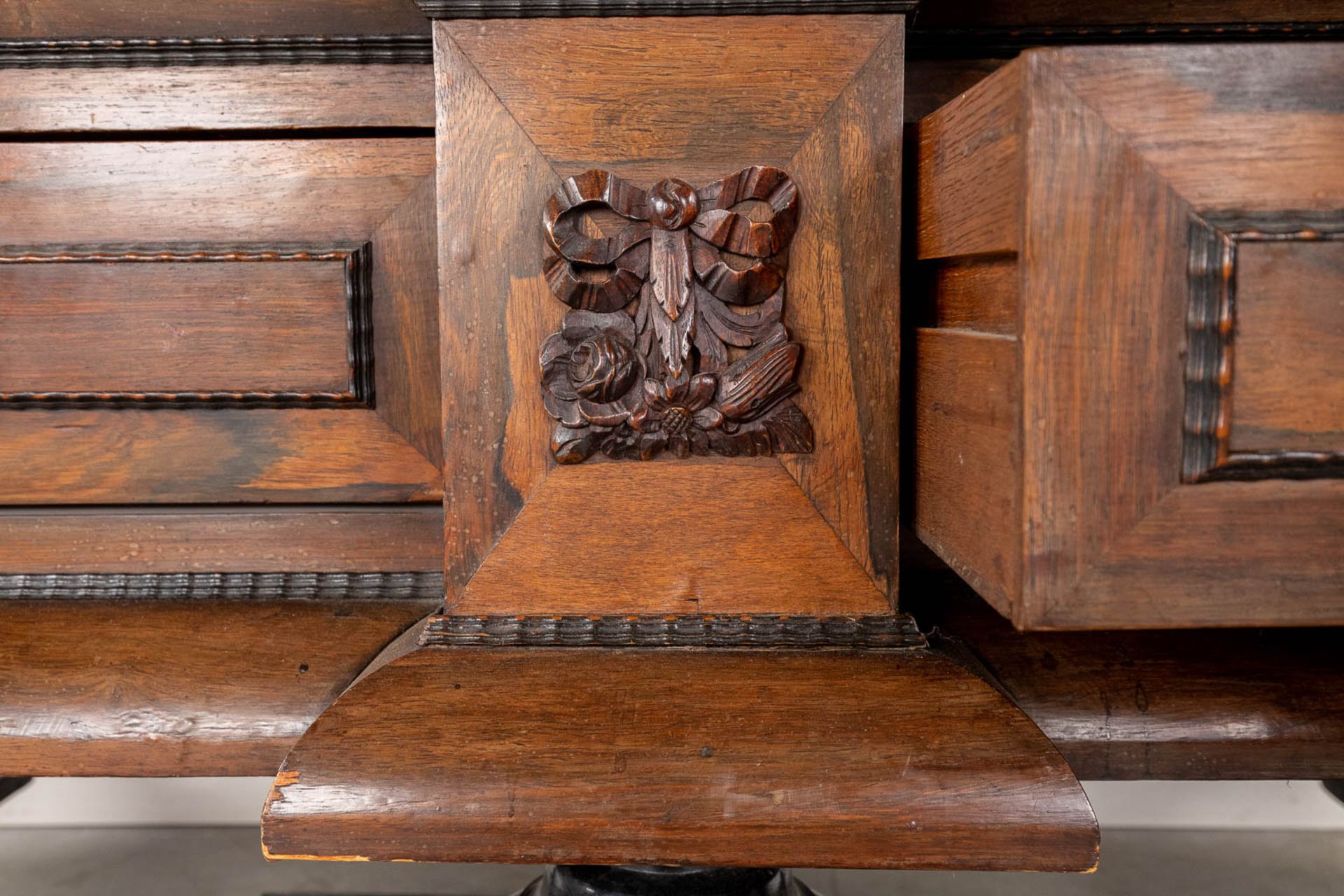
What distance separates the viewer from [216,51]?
2.02 ft

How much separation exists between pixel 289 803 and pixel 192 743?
16 centimetres

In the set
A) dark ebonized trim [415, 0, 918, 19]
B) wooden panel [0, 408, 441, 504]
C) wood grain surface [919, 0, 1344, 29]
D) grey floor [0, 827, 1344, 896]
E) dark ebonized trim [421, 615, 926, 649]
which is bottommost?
grey floor [0, 827, 1344, 896]

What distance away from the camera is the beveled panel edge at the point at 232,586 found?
642mm

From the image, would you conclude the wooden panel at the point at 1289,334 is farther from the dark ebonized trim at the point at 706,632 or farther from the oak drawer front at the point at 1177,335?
the dark ebonized trim at the point at 706,632

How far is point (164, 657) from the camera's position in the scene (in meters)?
0.62

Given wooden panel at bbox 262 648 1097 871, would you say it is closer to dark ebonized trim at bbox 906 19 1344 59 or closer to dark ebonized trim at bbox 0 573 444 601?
dark ebonized trim at bbox 0 573 444 601

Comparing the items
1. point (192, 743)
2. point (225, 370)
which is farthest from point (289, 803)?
point (225, 370)

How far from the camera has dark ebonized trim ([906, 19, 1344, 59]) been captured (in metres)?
0.60

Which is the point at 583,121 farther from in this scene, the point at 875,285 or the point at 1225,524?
the point at 1225,524

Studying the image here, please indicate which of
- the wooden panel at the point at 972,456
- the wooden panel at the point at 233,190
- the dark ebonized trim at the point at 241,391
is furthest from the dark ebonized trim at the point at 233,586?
the wooden panel at the point at 972,456

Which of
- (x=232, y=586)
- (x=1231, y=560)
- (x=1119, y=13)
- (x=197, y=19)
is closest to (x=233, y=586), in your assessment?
(x=232, y=586)

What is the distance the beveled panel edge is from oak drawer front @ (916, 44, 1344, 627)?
1.33ft

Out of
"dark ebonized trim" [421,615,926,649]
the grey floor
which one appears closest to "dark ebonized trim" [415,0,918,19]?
"dark ebonized trim" [421,615,926,649]

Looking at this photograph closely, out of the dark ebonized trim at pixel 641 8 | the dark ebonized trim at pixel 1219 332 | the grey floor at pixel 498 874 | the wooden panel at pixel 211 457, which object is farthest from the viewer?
the grey floor at pixel 498 874
